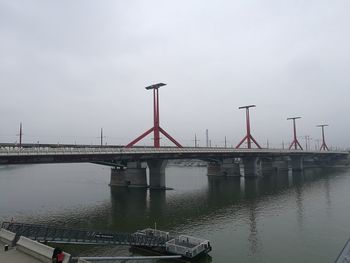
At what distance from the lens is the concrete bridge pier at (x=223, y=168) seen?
91125mm

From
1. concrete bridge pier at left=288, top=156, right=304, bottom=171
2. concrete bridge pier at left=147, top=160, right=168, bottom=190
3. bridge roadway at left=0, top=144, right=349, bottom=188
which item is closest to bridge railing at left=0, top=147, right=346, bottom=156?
bridge roadway at left=0, top=144, right=349, bottom=188

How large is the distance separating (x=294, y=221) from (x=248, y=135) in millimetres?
73586

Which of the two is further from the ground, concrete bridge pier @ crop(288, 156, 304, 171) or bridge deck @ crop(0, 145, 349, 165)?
bridge deck @ crop(0, 145, 349, 165)

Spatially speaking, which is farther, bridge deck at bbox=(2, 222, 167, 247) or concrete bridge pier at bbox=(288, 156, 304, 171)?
concrete bridge pier at bbox=(288, 156, 304, 171)

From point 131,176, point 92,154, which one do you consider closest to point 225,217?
point 92,154

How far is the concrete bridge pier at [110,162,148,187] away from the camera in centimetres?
6594

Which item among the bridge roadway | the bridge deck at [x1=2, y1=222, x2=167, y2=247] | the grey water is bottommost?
the grey water

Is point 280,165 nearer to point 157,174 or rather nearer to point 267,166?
point 267,166

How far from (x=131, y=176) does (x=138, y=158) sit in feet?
32.1

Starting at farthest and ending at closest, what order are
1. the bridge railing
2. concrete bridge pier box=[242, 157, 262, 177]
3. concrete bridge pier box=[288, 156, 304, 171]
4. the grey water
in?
concrete bridge pier box=[288, 156, 304, 171] → concrete bridge pier box=[242, 157, 262, 177] → the bridge railing → the grey water

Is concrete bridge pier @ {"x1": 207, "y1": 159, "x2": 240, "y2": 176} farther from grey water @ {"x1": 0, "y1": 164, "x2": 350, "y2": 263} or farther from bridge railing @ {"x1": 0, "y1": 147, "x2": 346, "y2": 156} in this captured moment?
grey water @ {"x1": 0, "y1": 164, "x2": 350, "y2": 263}

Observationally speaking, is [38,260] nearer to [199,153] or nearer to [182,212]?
[182,212]

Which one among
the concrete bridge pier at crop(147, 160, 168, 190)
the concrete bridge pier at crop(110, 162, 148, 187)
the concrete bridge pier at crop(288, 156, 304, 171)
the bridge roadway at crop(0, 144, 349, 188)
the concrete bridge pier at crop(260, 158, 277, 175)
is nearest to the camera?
the bridge roadway at crop(0, 144, 349, 188)

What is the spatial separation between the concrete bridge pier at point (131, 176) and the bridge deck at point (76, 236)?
4095 cm
